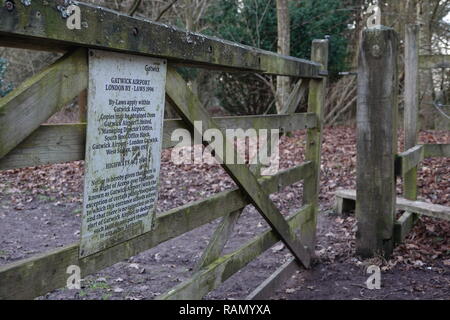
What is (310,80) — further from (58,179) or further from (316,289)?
(58,179)

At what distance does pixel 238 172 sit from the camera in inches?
117

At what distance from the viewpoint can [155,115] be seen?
7.11 feet

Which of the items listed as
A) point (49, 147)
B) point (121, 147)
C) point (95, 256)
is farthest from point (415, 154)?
point (49, 147)

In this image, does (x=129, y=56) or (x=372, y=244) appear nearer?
(x=129, y=56)

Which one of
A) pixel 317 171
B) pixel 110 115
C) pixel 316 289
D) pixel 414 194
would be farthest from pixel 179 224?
pixel 414 194

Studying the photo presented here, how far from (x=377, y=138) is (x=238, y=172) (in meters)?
1.68

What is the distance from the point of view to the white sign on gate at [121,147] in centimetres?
184

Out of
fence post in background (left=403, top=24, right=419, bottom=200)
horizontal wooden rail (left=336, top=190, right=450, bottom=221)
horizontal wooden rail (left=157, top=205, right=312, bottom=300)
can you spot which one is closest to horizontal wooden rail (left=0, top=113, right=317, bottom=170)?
horizontal wooden rail (left=157, top=205, right=312, bottom=300)

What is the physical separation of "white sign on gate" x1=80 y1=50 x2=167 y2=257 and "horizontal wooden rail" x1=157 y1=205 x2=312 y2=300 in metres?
0.44

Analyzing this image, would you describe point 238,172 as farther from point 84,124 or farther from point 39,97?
point 39,97

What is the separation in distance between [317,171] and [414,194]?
1.44 metres

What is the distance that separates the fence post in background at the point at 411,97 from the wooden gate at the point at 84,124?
195 centimetres

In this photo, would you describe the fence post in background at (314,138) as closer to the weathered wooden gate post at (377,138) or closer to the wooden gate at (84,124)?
the weathered wooden gate post at (377,138)

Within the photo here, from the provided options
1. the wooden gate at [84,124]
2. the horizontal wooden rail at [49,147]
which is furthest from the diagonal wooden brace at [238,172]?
the horizontal wooden rail at [49,147]
